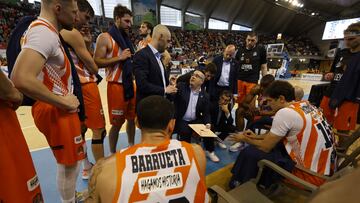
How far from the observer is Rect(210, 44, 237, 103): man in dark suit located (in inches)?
163

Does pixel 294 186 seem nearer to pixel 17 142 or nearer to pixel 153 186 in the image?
pixel 153 186

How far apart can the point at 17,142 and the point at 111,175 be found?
532mm

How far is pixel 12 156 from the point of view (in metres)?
1.08

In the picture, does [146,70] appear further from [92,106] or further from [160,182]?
[160,182]

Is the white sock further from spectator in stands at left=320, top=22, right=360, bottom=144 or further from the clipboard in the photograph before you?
spectator in stands at left=320, top=22, right=360, bottom=144

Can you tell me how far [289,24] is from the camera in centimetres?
2995

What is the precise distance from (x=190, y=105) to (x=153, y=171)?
2286 mm

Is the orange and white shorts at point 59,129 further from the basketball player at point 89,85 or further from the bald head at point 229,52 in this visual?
the bald head at point 229,52

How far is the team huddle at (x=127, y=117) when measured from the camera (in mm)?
1062

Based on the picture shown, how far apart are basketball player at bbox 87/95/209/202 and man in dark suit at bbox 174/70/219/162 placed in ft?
6.81

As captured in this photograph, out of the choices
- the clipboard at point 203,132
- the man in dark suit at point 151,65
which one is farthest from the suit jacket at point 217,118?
the man in dark suit at point 151,65

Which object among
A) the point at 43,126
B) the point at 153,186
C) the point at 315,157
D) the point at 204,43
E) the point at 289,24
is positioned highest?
the point at 289,24

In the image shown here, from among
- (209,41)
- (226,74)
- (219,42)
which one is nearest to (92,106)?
(226,74)

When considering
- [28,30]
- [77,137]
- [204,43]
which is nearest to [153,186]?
[77,137]
